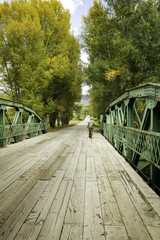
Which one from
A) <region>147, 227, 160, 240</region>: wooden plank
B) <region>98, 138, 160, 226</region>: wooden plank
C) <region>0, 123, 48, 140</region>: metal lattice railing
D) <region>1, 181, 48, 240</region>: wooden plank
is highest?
<region>0, 123, 48, 140</region>: metal lattice railing

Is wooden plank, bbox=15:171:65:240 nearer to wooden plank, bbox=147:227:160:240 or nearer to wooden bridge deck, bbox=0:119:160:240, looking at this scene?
wooden bridge deck, bbox=0:119:160:240

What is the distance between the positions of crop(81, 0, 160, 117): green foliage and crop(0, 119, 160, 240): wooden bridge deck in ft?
36.9

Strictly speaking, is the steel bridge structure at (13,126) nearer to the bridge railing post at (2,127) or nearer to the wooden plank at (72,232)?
the bridge railing post at (2,127)

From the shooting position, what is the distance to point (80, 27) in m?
16.2

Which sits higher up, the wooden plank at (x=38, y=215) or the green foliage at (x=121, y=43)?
the green foliage at (x=121, y=43)

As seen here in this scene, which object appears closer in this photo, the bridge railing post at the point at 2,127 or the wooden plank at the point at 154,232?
the wooden plank at the point at 154,232

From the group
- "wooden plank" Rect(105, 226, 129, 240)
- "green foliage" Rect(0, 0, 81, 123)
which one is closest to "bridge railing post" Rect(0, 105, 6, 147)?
"wooden plank" Rect(105, 226, 129, 240)

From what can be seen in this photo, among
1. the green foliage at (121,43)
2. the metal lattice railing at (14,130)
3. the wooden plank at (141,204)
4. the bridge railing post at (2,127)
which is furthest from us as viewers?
the green foliage at (121,43)

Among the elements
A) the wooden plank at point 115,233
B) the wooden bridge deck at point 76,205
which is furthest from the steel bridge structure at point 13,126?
the wooden plank at point 115,233

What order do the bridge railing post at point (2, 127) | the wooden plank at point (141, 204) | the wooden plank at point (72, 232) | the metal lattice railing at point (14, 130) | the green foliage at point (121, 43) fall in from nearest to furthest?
the wooden plank at point (72, 232) < the wooden plank at point (141, 204) < the bridge railing post at point (2, 127) < the metal lattice railing at point (14, 130) < the green foliage at point (121, 43)

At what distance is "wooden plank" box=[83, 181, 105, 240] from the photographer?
66.0 inches

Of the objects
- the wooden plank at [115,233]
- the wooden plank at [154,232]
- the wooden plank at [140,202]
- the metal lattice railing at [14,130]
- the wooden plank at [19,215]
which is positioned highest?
the metal lattice railing at [14,130]

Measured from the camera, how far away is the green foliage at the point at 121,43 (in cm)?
1303

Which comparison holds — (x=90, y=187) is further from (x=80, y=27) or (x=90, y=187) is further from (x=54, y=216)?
(x=80, y=27)
